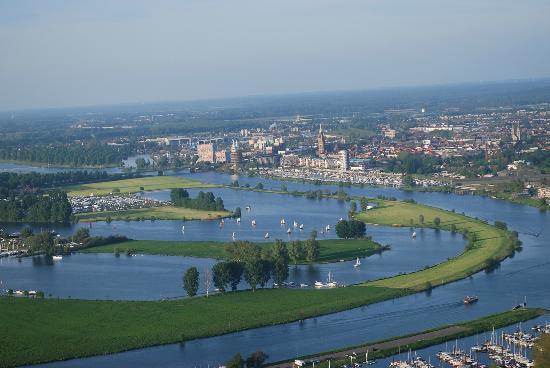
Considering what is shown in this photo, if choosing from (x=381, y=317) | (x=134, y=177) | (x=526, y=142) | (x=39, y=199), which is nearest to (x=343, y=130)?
(x=526, y=142)

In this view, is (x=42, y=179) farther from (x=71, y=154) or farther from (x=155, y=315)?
(x=155, y=315)

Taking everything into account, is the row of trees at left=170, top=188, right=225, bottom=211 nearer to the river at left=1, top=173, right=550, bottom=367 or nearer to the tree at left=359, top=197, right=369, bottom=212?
the tree at left=359, top=197, right=369, bottom=212

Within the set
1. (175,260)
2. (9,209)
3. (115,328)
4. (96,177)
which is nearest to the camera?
(115,328)

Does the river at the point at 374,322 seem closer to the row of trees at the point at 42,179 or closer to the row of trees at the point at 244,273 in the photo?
the row of trees at the point at 244,273

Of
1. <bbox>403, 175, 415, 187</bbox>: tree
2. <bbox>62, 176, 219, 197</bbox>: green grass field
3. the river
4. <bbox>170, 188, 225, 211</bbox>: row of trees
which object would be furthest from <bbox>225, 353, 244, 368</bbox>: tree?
<bbox>62, 176, 219, 197</bbox>: green grass field

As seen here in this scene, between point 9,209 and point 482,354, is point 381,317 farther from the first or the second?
point 9,209

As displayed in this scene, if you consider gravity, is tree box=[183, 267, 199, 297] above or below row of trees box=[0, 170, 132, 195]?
above
